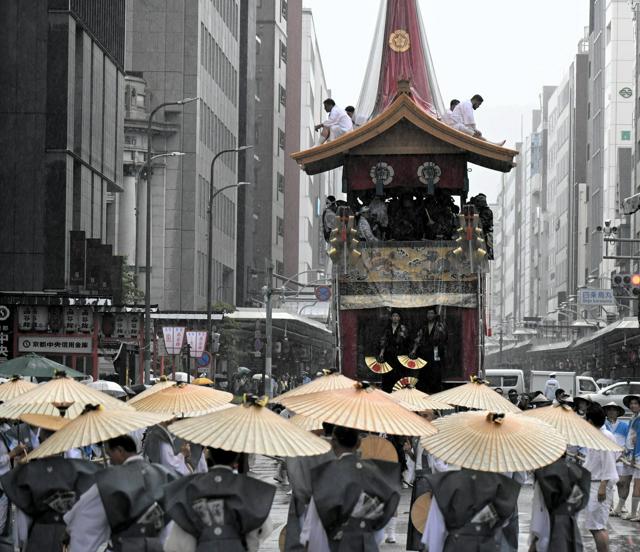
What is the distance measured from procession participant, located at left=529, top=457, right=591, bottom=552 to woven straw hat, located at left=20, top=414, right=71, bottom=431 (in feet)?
10.7

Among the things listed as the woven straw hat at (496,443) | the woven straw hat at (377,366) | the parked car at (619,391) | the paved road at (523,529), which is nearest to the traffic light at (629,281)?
the parked car at (619,391)

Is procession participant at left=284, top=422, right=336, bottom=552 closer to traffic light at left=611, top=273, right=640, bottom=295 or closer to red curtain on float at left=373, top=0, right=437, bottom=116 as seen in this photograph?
red curtain on float at left=373, top=0, right=437, bottom=116

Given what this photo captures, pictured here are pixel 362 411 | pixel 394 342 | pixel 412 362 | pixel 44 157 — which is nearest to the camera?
pixel 362 411

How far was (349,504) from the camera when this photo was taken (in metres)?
9.38

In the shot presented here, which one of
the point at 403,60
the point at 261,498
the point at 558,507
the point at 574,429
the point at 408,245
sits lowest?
the point at 558,507

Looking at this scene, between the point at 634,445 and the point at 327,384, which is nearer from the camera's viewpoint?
the point at 327,384

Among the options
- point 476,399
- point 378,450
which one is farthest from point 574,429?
point 476,399

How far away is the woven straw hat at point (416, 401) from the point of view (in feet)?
45.8

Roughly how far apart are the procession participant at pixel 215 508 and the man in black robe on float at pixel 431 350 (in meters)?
15.6

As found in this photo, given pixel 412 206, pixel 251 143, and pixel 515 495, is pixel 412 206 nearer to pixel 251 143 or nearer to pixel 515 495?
pixel 515 495

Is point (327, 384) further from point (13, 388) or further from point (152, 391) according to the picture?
point (13, 388)

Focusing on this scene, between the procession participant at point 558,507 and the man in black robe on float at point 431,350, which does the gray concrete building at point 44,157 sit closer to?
the man in black robe on float at point 431,350

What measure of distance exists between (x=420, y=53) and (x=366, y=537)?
17841 millimetres

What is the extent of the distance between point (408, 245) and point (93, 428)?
595 inches
